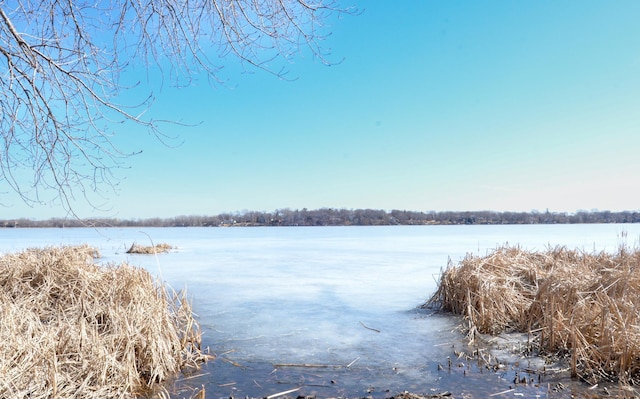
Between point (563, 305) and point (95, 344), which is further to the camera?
point (563, 305)

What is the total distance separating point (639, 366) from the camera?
440 centimetres

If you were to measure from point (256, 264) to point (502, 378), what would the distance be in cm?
1149

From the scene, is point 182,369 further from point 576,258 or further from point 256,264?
point 256,264

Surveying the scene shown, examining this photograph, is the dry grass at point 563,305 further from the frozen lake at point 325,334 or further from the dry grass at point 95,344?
the dry grass at point 95,344

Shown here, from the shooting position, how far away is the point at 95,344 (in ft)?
14.0

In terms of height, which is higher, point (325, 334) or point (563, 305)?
point (563, 305)

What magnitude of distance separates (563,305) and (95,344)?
541 centimetres

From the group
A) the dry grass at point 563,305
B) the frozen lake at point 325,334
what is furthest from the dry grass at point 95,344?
the dry grass at point 563,305

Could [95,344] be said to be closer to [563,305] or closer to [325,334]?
[325,334]

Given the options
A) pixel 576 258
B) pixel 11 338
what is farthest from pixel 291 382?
pixel 576 258

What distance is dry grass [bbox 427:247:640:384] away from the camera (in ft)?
14.8

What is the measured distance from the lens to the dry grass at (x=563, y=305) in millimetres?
4516

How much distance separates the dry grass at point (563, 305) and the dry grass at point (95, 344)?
3882mm

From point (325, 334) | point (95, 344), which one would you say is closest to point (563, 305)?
point (325, 334)
